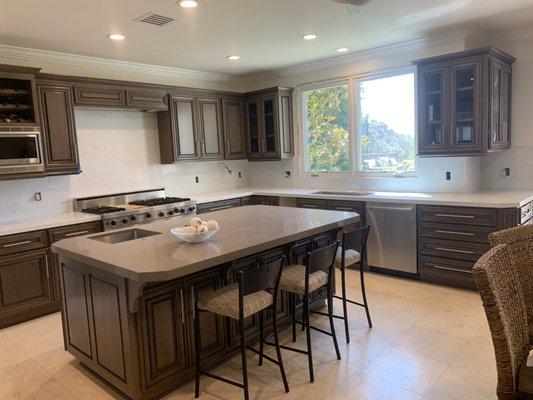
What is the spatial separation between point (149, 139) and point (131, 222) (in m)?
1.39

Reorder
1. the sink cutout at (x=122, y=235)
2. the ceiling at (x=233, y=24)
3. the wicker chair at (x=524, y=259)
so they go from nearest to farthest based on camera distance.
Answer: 1. the wicker chair at (x=524, y=259)
2. the sink cutout at (x=122, y=235)
3. the ceiling at (x=233, y=24)

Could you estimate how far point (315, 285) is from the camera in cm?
276

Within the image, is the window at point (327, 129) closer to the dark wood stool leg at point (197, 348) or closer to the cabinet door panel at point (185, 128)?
the cabinet door panel at point (185, 128)

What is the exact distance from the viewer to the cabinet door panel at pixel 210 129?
558cm

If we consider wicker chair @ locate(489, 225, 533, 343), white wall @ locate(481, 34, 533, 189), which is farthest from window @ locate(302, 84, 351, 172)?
wicker chair @ locate(489, 225, 533, 343)

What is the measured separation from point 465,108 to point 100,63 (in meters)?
4.08

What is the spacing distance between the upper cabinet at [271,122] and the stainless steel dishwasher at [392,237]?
1770 millimetres

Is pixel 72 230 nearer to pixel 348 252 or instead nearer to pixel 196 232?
pixel 196 232

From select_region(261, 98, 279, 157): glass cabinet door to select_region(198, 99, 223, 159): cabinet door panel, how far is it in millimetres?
658

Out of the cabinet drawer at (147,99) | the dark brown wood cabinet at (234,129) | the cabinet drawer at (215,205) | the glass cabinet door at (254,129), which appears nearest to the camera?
the cabinet drawer at (147,99)

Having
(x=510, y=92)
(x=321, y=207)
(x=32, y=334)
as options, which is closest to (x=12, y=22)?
(x=32, y=334)

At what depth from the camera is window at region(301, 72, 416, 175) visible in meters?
4.93

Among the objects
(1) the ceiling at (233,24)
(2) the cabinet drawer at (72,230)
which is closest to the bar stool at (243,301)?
(1) the ceiling at (233,24)

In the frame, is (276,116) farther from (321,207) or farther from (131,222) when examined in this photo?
(131,222)
